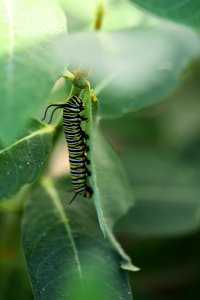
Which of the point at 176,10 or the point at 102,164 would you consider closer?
the point at 176,10

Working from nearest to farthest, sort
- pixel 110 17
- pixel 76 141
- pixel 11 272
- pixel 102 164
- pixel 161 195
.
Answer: pixel 76 141
pixel 102 164
pixel 110 17
pixel 11 272
pixel 161 195

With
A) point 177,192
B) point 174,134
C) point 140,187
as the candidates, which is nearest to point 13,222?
point 140,187

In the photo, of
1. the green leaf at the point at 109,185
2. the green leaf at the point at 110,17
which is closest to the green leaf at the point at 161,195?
the green leaf at the point at 109,185

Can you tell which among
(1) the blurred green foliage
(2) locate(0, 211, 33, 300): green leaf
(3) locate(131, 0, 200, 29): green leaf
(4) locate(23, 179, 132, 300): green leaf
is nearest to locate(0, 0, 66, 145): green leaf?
(1) the blurred green foliage

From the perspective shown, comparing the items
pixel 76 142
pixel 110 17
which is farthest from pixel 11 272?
pixel 110 17

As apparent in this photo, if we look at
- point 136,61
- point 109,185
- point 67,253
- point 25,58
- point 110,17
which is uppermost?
point 110,17

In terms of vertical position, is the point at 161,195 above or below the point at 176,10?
below

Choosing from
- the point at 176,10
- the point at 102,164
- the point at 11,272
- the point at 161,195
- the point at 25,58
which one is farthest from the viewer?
the point at 161,195

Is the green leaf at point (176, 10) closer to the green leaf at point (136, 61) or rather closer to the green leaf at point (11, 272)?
the green leaf at point (136, 61)

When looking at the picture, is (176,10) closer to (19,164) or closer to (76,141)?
(76,141)
